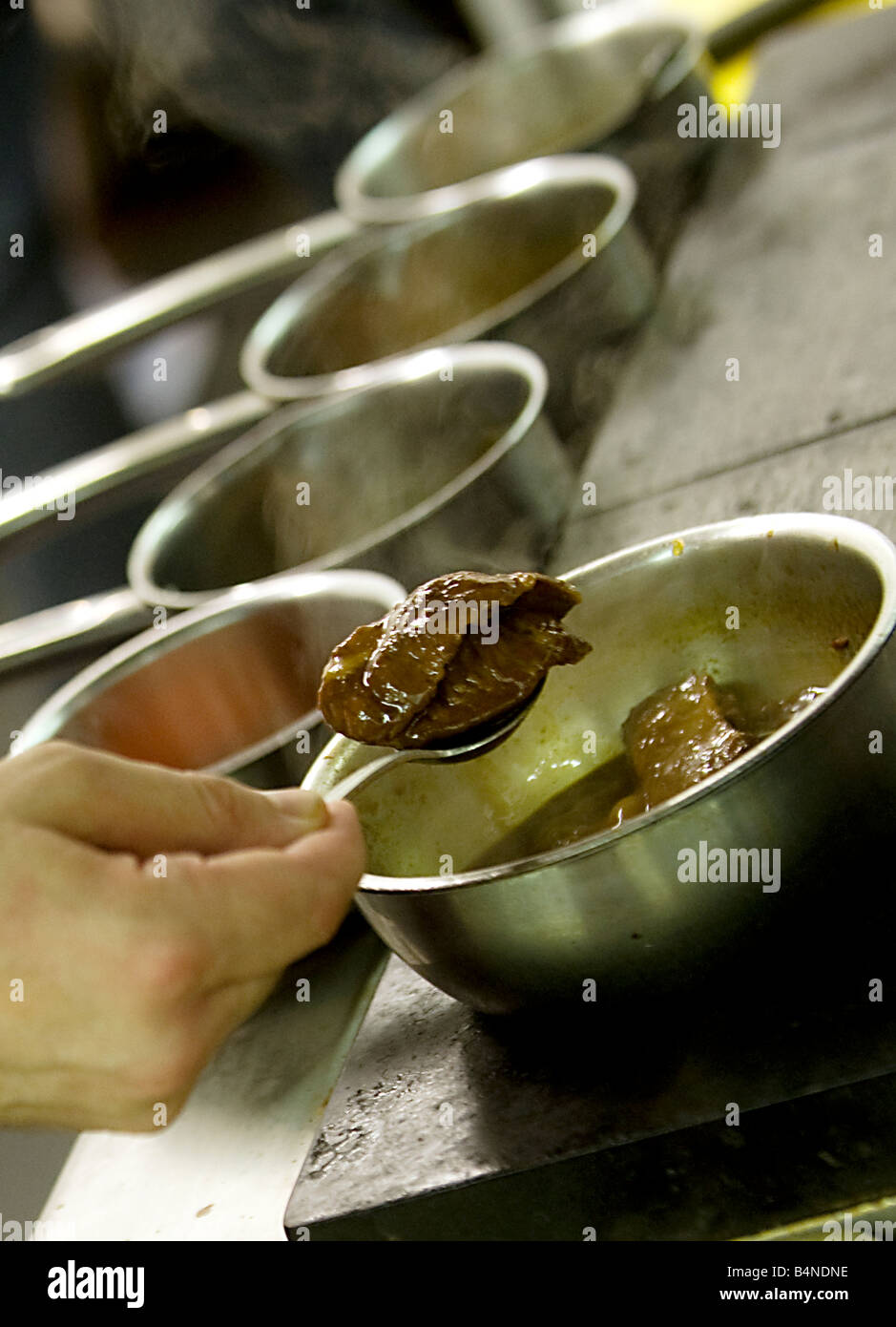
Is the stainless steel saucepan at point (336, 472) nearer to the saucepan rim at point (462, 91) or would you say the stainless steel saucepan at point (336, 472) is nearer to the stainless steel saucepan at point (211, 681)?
the stainless steel saucepan at point (211, 681)

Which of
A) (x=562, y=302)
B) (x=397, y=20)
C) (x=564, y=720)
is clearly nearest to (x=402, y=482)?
(x=562, y=302)

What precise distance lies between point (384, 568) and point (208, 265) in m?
2.45

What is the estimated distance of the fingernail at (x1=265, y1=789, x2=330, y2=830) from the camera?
1094mm

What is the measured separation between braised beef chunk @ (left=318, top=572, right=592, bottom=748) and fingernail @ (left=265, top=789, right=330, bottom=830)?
24 centimetres

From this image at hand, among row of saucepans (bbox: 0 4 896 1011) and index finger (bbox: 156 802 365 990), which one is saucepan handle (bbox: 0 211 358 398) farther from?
index finger (bbox: 156 802 365 990)

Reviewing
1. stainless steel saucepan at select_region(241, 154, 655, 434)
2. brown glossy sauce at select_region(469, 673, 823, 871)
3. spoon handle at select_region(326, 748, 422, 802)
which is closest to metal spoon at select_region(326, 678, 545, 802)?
spoon handle at select_region(326, 748, 422, 802)

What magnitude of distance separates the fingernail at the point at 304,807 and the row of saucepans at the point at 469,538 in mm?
152

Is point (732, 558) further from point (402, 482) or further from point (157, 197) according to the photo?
point (157, 197)

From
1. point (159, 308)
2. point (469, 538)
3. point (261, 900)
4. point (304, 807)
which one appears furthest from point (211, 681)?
point (159, 308)

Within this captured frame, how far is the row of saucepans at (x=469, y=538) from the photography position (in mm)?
1182

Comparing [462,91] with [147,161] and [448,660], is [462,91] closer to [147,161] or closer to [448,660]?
[448,660]

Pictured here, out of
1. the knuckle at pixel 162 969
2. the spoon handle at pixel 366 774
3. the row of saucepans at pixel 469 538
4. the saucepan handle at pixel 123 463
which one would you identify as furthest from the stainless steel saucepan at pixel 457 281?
the knuckle at pixel 162 969

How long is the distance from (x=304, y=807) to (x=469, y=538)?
3.52 feet

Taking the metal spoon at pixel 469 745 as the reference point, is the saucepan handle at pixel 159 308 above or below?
above
